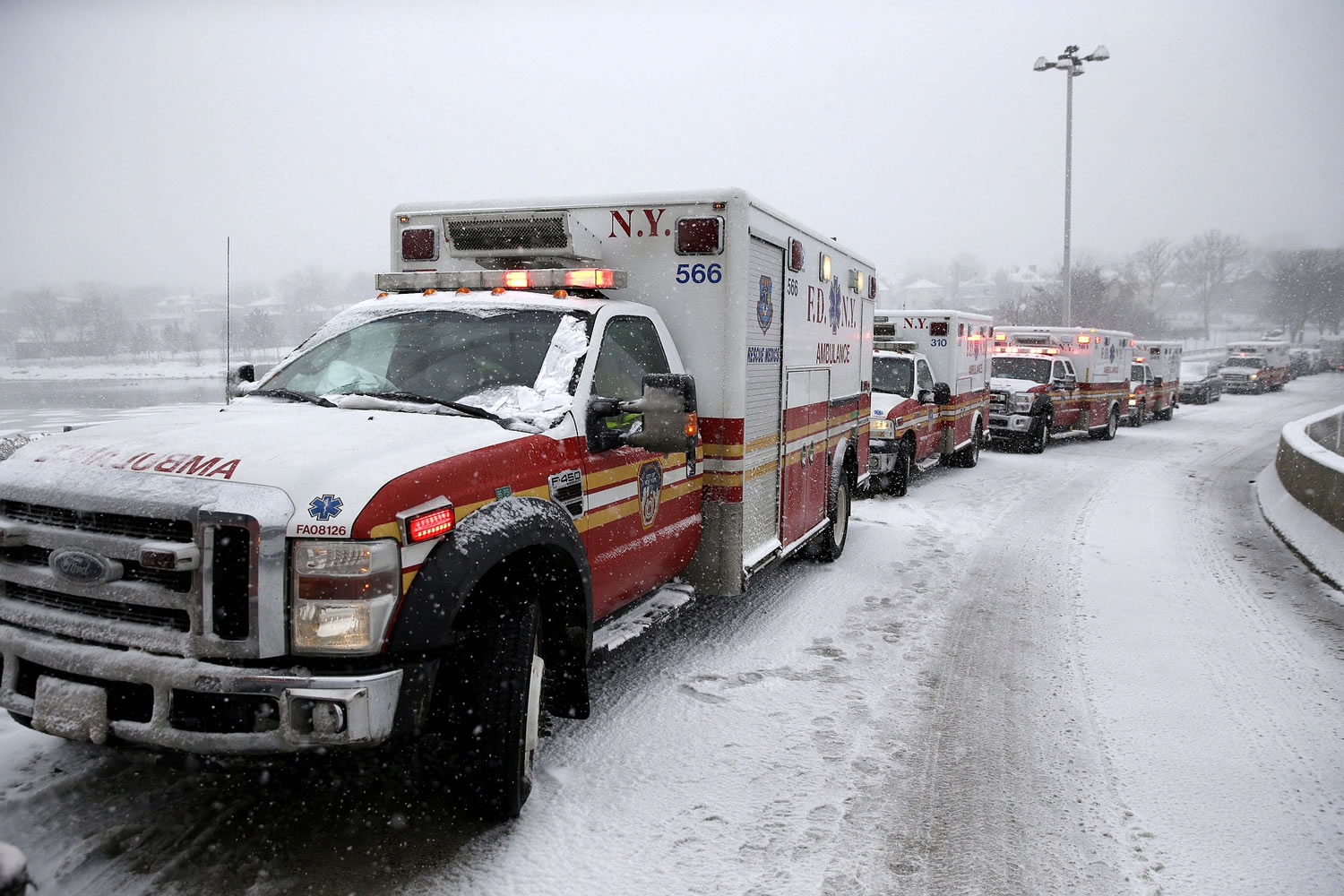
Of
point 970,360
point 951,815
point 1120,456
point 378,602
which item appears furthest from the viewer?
point 1120,456

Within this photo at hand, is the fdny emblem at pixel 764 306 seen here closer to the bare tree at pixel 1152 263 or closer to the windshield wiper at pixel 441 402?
the windshield wiper at pixel 441 402

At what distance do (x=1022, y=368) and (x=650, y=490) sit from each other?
16.8m

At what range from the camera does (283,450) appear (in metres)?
3.31

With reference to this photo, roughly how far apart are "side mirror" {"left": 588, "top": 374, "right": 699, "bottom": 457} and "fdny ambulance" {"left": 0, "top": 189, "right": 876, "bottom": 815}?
0.01 metres

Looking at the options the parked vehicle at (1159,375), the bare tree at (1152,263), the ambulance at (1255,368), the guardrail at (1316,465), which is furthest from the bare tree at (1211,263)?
the guardrail at (1316,465)

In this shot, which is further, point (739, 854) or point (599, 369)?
point (599, 369)

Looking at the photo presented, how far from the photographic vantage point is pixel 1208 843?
3.75 metres

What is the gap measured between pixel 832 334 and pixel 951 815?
16.0 ft

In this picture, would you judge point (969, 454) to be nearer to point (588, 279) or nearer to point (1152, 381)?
point (588, 279)

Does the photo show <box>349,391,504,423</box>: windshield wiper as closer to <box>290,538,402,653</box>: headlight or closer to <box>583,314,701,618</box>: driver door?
<box>583,314,701,618</box>: driver door

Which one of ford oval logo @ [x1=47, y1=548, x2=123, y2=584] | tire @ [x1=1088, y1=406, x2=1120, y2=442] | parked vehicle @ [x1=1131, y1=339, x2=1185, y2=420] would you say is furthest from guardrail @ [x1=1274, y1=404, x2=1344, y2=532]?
parked vehicle @ [x1=1131, y1=339, x2=1185, y2=420]

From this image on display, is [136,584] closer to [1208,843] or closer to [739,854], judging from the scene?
[739,854]

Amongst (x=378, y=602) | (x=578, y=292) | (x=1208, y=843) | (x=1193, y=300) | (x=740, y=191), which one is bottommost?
(x=1208, y=843)

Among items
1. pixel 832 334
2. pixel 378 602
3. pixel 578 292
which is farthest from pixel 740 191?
pixel 378 602
